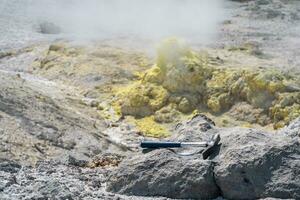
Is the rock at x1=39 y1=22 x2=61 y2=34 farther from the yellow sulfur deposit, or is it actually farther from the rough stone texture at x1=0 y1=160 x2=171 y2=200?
the rough stone texture at x1=0 y1=160 x2=171 y2=200

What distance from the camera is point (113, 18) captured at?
2242 cm

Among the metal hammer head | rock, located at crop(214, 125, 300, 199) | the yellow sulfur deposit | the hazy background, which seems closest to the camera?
rock, located at crop(214, 125, 300, 199)

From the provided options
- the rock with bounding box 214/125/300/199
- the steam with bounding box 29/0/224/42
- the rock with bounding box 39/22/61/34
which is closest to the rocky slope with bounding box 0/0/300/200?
the rock with bounding box 214/125/300/199

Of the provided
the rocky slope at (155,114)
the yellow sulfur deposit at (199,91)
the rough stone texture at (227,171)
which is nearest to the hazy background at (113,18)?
the rocky slope at (155,114)

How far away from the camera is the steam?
19828mm

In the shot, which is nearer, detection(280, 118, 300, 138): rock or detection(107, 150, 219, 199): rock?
detection(107, 150, 219, 199): rock

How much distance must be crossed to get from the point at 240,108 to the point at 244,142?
23.1 feet

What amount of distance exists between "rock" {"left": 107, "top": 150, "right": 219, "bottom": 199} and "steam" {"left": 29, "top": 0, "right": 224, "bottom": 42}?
12.3m

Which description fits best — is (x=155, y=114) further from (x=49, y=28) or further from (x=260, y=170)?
(x=49, y=28)

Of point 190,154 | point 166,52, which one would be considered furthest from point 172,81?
point 190,154

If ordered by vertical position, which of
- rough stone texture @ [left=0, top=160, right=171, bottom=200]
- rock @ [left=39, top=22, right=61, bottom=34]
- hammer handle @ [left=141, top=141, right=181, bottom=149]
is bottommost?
rock @ [left=39, top=22, right=61, bottom=34]

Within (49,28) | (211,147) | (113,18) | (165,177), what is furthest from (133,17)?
(165,177)

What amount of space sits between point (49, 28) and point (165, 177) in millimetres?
15780

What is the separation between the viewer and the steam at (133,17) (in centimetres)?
1983
